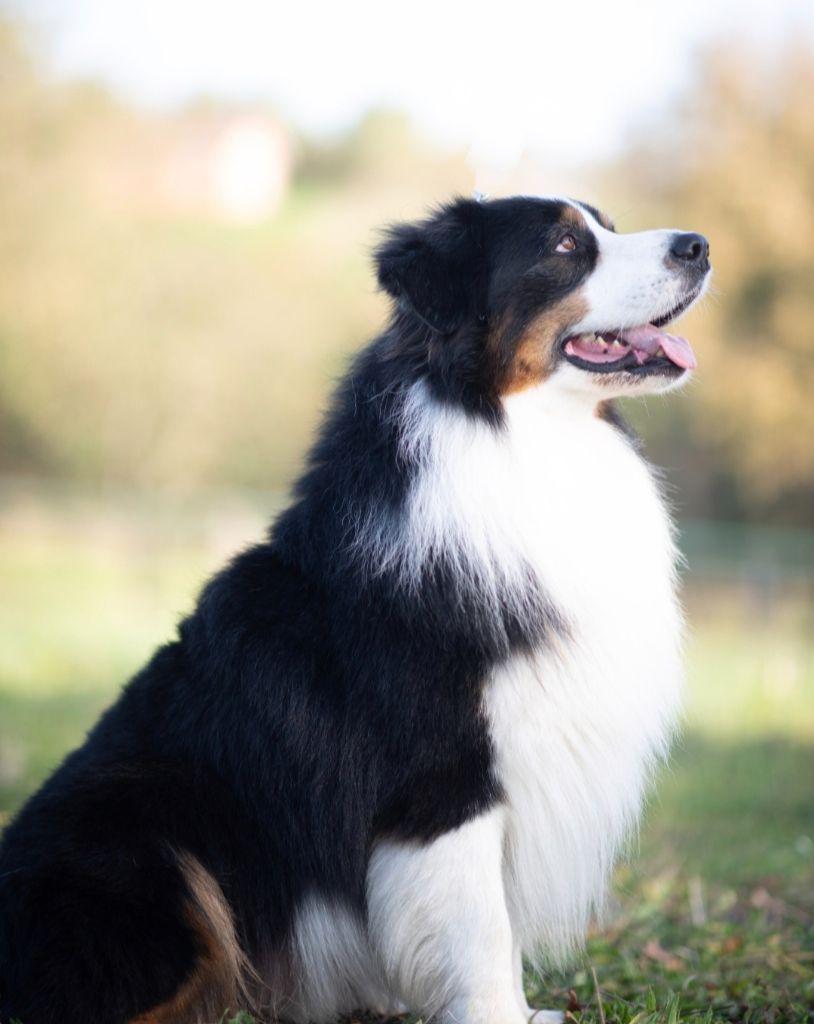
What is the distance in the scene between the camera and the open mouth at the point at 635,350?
3740 mm

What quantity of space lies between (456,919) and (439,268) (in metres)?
1.93

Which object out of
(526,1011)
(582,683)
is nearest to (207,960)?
(526,1011)

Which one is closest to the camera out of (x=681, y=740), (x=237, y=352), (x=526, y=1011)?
(x=526, y=1011)

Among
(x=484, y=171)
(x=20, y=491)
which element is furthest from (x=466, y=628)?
(x=20, y=491)

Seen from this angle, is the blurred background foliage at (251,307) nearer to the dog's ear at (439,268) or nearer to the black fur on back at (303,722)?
the dog's ear at (439,268)

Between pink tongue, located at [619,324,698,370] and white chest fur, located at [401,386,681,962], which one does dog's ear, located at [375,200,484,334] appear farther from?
pink tongue, located at [619,324,698,370]

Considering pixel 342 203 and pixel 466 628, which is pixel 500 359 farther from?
pixel 342 203

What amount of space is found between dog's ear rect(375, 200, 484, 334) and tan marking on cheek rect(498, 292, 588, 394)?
0.61 feet

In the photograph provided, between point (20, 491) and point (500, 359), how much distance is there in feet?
57.2

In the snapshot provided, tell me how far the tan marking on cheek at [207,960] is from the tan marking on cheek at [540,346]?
171cm

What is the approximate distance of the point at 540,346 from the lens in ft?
12.1

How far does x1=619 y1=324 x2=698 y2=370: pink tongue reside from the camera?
12.5 ft

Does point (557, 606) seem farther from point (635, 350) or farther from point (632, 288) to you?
point (632, 288)

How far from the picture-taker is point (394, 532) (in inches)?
137
